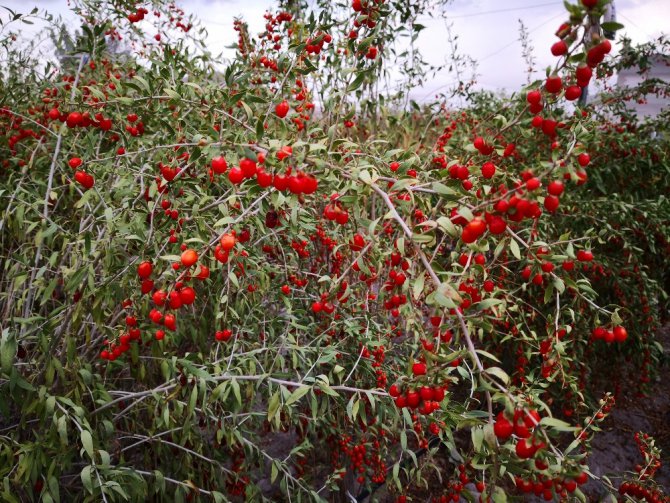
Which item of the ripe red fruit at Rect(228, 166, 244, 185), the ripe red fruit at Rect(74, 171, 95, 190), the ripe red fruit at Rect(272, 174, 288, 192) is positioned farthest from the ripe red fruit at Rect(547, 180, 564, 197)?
the ripe red fruit at Rect(74, 171, 95, 190)

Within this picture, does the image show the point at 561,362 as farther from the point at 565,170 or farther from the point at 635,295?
the point at 635,295

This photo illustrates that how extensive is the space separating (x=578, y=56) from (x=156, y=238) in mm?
1502

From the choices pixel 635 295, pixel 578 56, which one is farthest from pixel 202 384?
pixel 635 295

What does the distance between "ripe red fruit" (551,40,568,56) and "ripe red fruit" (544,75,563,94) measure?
2.1 inches

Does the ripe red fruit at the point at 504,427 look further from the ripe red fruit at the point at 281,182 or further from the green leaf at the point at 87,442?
the green leaf at the point at 87,442

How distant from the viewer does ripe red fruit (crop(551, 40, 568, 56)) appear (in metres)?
1.04

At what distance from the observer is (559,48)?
1.05 m

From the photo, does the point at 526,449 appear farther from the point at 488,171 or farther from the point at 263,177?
the point at 263,177

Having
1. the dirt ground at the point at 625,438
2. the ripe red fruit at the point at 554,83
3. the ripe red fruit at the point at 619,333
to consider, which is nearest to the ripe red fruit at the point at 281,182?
the ripe red fruit at the point at 554,83

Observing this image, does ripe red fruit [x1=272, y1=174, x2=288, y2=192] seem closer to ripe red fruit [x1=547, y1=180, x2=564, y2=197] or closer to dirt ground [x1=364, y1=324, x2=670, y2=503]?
ripe red fruit [x1=547, y1=180, x2=564, y2=197]

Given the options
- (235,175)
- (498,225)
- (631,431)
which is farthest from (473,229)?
(631,431)

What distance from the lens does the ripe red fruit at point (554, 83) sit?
3.49 feet

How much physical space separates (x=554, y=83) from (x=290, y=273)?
5.80 feet

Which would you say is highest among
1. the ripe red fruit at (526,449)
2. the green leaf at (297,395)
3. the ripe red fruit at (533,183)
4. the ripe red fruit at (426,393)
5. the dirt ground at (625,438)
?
the ripe red fruit at (533,183)
